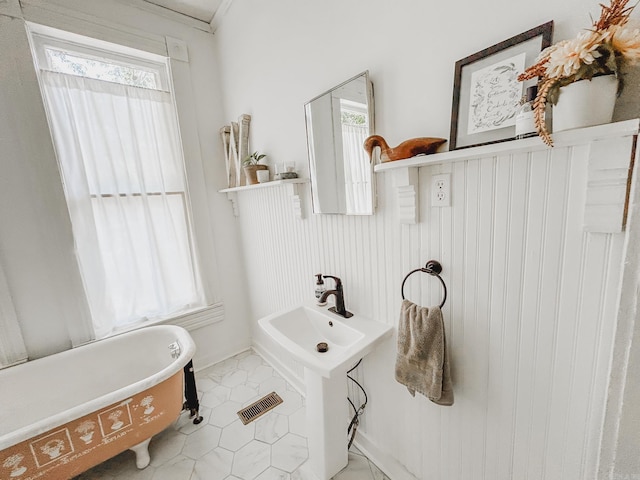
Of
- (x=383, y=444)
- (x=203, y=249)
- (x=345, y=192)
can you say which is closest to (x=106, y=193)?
(x=203, y=249)

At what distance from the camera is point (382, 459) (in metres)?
1.42

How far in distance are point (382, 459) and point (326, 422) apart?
17.8 inches

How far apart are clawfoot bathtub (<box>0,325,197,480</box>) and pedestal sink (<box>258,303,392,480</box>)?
0.74 metres

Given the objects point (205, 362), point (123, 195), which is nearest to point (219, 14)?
point (123, 195)

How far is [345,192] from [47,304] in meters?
2.10

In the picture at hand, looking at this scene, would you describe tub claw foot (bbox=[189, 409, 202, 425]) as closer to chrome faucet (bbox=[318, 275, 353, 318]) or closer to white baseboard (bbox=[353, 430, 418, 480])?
white baseboard (bbox=[353, 430, 418, 480])

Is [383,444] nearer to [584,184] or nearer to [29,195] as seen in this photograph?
[584,184]

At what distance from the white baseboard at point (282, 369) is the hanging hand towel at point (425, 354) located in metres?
1.20

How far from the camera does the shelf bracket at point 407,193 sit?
99 centimetres

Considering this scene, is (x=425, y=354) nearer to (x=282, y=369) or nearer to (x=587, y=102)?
(x=587, y=102)

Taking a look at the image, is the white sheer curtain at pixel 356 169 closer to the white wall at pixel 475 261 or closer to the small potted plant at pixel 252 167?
the white wall at pixel 475 261

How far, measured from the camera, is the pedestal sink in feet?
3.89

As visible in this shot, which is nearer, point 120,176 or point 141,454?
point 141,454

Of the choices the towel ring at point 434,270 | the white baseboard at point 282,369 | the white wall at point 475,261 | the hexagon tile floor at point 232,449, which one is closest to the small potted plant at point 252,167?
the white wall at point 475,261
